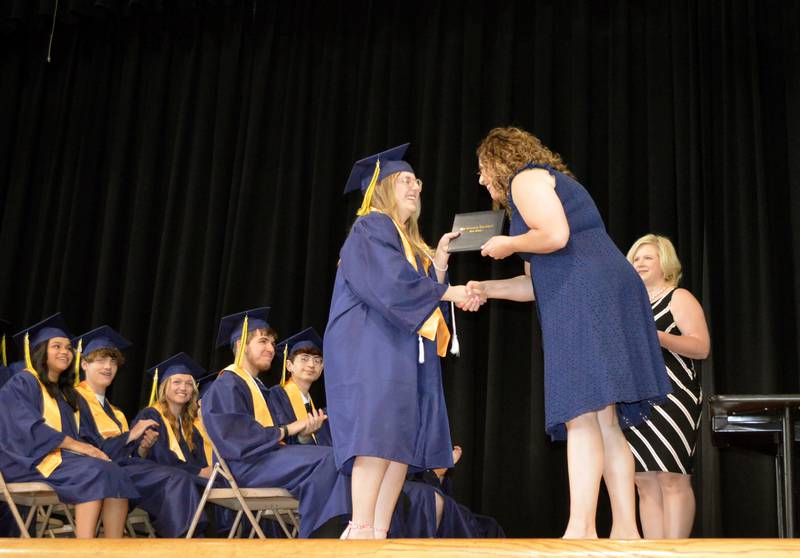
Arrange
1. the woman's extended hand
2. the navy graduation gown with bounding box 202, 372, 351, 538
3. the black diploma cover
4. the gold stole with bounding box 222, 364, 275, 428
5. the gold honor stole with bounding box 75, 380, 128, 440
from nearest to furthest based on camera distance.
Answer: the woman's extended hand, the black diploma cover, the navy graduation gown with bounding box 202, 372, 351, 538, the gold stole with bounding box 222, 364, 275, 428, the gold honor stole with bounding box 75, 380, 128, 440

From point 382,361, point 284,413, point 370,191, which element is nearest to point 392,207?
point 370,191

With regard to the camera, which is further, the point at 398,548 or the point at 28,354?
the point at 28,354

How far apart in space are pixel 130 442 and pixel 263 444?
135 cm

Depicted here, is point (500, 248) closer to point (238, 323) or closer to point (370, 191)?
point (370, 191)

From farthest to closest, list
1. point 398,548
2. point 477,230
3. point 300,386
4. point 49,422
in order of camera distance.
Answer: point 300,386 → point 49,422 → point 477,230 → point 398,548

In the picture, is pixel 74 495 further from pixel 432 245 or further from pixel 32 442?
pixel 432 245

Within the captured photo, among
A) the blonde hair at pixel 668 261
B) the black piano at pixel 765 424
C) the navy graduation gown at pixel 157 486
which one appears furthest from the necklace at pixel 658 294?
the navy graduation gown at pixel 157 486

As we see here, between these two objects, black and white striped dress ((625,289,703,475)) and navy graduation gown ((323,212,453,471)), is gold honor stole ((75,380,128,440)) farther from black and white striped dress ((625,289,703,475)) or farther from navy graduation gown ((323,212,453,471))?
black and white striped dress ((625,289,703,475))

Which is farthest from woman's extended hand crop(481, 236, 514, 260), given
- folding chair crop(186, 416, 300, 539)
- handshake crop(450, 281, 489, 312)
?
folding chair crop(186, 416, 300, 539)

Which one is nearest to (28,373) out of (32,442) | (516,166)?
(32,442)

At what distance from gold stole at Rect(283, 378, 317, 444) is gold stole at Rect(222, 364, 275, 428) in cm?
32

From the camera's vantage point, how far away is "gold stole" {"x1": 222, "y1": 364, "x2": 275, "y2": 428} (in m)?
5.32

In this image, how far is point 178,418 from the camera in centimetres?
628

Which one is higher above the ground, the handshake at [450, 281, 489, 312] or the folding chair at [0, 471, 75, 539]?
the handshake at [450, 281, 489, 312]
